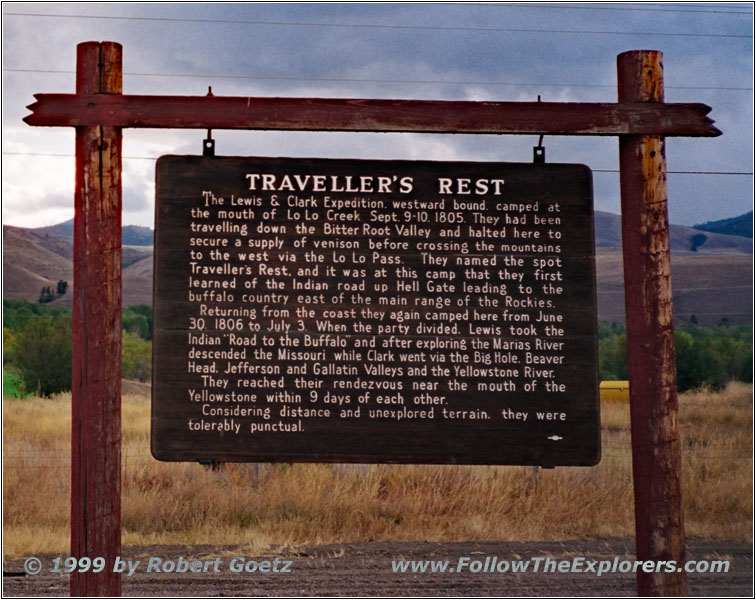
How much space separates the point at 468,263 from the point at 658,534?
239 centimetres

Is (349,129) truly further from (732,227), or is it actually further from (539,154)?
(732,227)

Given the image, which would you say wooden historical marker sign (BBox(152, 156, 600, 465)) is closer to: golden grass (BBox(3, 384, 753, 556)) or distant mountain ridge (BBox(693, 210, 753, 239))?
golden grass (BBox(3, 384, 753, 556))

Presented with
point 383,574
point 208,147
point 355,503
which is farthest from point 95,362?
point 355,503

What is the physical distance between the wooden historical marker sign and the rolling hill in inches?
3874

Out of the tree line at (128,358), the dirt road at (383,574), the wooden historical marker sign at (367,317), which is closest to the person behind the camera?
the wooden historical marker sign at (367,317)

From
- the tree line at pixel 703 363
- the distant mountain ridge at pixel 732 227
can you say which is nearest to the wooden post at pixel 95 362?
the tree line at pixel 703 363

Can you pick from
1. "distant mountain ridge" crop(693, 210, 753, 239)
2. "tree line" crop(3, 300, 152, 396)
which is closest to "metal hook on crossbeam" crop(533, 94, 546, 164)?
"tree line" crop(3, 300, 152, 396)

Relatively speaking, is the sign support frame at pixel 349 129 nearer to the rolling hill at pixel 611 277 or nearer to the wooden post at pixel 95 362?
the wooden post at pixel 95 362

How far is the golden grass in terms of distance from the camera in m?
12.1

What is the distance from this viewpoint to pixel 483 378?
21.3ft

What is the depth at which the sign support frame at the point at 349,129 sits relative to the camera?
254 inches

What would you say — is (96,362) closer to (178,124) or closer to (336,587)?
(178,124)

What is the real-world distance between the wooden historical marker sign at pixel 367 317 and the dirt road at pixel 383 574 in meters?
3.52

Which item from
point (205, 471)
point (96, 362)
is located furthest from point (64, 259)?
point (96, 362)
